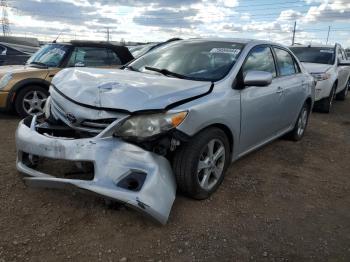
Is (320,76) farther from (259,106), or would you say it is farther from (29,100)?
(29,100)

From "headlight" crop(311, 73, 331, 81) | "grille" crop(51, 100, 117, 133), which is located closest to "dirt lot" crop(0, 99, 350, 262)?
"grille" crop(51, 100, 117, 133)

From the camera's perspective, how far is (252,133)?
413 centimetres

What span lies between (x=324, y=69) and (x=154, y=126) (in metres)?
7.02

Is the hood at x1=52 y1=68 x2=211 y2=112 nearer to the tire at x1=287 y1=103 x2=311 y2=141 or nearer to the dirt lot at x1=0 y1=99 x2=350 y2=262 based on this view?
the dirt lot at x1=0 y1=99 x2=350 y2=262

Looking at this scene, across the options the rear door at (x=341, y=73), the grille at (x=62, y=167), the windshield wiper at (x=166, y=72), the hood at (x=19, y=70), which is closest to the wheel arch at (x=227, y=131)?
the windshield wiper at (x=166, y=72)

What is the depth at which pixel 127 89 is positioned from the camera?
10.2 feet

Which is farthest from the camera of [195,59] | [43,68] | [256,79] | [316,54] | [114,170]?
[316,54]

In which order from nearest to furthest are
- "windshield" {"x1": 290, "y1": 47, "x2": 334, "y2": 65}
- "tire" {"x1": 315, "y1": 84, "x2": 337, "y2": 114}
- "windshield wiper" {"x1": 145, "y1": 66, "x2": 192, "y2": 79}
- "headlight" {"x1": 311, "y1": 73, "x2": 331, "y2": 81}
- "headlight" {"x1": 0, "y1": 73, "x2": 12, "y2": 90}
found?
"windshield wiper" {"x1": 145, "y1": 66, "x2": 192, "y2": 79} < "headlight" {"x1": 0, "y1": 73, "x2": 12, "y2": 90} < "headlight" {"x1": 311, "y1": 73, "x2": 331, "y2": 81} < "tire" {"x1": 315, "y1": 84, "x2": 337, "y2": 114} < "windshield" {"x1": 290, "y1": 47, "x2": 334, "y2": 65}

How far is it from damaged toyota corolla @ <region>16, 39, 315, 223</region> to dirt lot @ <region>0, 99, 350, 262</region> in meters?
0.25

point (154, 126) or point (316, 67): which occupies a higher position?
point (316, 67)

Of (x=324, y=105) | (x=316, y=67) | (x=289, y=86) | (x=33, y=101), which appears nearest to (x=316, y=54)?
(x=316, y=67)

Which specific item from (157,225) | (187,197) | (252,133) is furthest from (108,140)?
(252,133)

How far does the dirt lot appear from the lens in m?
2.72

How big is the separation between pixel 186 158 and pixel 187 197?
51 centimetres
